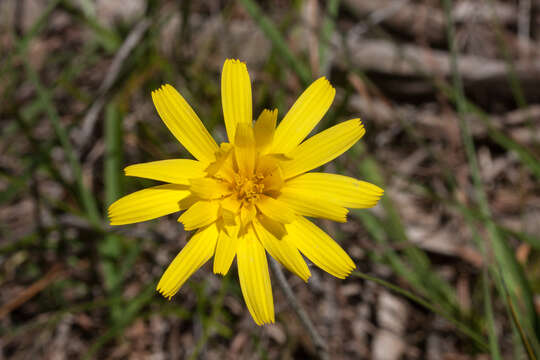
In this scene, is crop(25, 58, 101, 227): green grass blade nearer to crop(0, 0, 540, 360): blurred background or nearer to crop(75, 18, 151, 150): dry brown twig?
crop(0, 0, 540, 360): blurred background

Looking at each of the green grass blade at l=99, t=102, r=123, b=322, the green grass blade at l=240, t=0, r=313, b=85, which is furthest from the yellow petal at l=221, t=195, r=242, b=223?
the green grass blade at l=99, t=102, r=123, b=322

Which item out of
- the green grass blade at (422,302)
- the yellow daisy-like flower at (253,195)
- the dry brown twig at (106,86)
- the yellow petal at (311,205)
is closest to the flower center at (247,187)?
the yellow daisy-like flower at (253,195)

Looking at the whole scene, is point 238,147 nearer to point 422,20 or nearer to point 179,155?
point 179,155

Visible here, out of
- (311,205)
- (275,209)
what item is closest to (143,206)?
(275,209)

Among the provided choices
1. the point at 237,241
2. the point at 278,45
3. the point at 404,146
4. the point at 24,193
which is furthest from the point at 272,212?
the point at 24,193

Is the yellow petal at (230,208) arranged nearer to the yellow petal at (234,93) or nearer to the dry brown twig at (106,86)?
the yellow petal at (234,93)

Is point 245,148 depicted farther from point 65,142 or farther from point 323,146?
point 65,142
